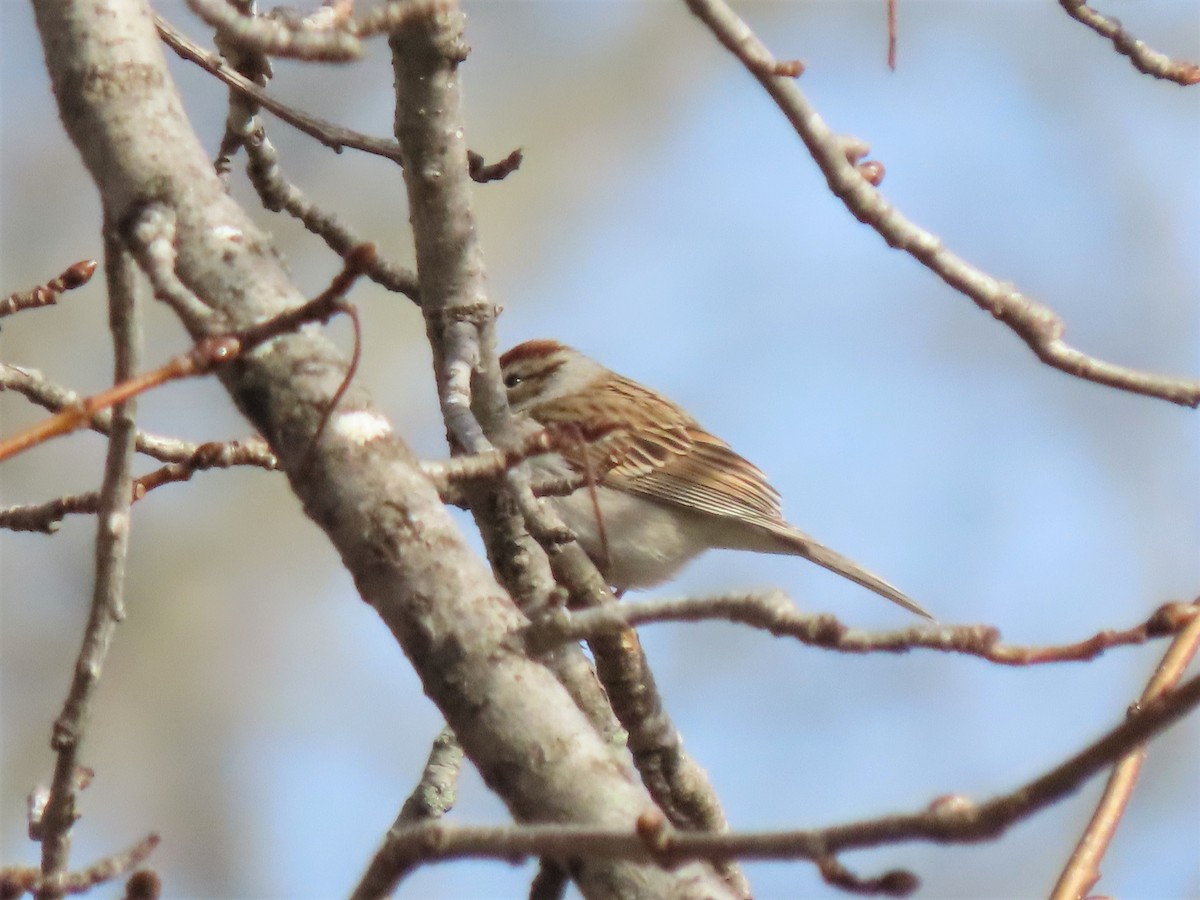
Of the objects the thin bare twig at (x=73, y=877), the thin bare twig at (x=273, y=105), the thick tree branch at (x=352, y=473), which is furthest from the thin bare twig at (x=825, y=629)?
the thin bare twig at (x=273, y=105)

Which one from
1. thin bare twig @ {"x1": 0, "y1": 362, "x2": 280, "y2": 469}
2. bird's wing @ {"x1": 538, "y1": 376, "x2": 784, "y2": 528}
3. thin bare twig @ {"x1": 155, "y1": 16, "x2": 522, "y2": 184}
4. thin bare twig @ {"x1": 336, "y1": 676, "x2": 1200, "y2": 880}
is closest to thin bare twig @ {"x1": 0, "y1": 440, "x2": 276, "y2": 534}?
thin bare twig @ {"x1": 0, "y1": 362, "x2": 280, "y2": 469}

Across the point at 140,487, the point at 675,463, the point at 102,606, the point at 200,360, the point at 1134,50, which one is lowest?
the point at 102,606

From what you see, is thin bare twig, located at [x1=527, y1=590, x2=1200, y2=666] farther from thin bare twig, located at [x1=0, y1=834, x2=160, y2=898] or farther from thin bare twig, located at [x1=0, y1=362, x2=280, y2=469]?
thin bare twig, located at [x1=0, y1=362, x2=280, y2=469]

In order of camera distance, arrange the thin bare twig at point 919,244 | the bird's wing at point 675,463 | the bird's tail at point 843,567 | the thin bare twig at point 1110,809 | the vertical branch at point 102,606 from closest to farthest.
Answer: the vertical branch at point 102,606, the thin bare twig at point 1110,809, the thin bare twig at point 919,244, the bird's tail at point 843,567, the bird's wing at point 675,463

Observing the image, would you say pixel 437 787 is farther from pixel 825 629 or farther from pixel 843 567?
pixel 843 567

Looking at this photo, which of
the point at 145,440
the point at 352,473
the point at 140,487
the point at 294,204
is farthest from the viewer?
the point at 294,204

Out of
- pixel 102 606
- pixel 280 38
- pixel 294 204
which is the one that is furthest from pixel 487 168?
pixel 102 606

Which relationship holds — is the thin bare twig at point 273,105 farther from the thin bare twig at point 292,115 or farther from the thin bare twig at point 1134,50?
the thin bare twig at point 1134,50

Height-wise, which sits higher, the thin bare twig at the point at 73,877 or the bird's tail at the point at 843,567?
the bird's tail at the point at 843,567
